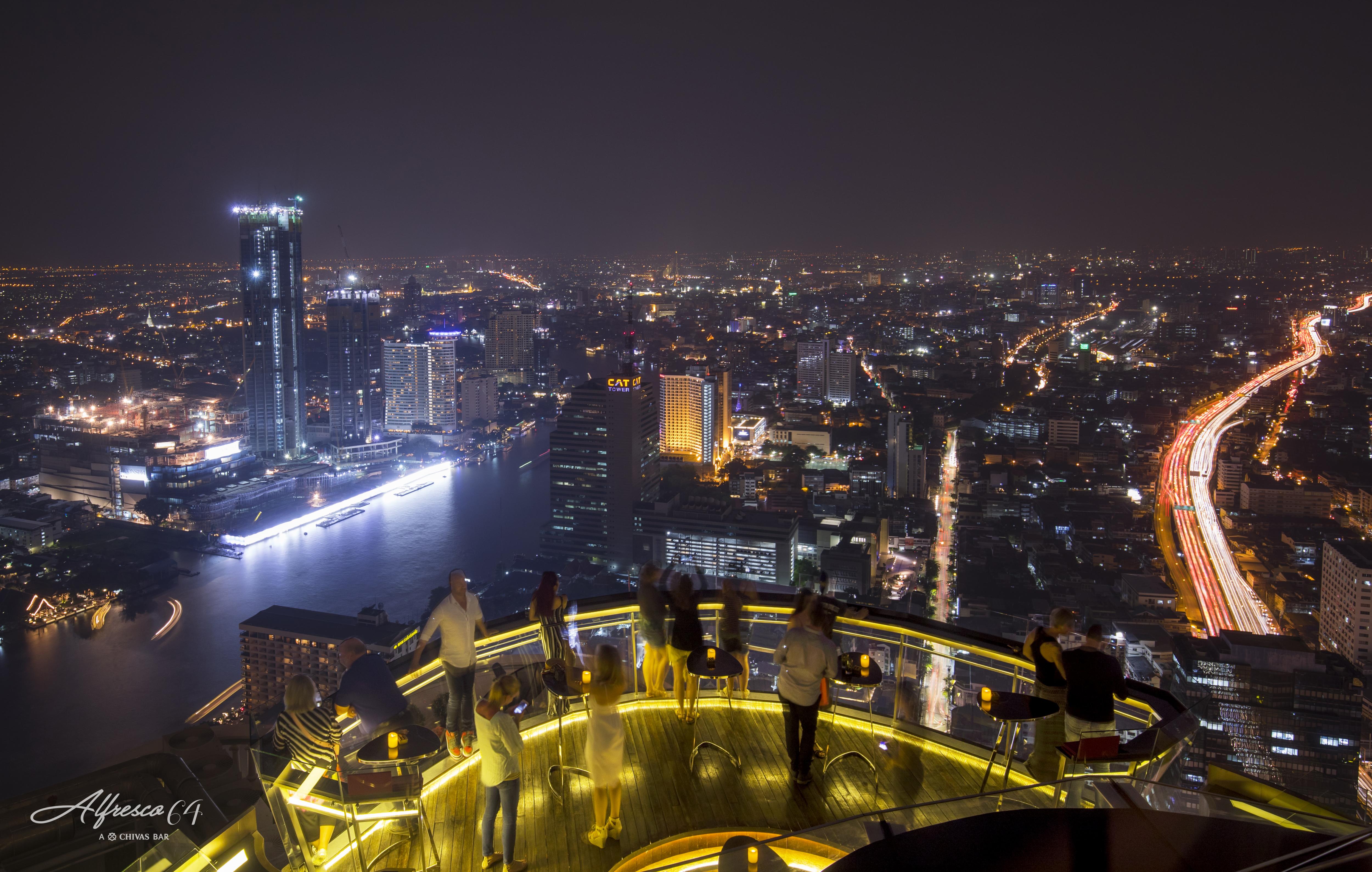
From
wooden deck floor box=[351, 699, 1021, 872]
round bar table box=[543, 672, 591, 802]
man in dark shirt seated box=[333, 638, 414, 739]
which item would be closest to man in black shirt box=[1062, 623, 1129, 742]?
wooden deck floor box=[351, 699, 1021, 872]

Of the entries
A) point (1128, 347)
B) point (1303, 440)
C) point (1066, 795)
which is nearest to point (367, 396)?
point (1128, 347)

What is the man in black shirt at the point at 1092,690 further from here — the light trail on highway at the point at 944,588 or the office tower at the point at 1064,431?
the office tower at the point at 1064,431

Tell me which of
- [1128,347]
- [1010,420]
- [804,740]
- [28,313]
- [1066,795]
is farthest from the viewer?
[1128,347]

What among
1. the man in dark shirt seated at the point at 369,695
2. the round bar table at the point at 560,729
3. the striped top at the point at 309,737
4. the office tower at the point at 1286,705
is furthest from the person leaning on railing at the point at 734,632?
the office tower at the point at 1286,705

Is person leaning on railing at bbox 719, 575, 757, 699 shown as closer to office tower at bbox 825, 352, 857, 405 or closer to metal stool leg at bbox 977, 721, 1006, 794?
metal stool leg at bbox 977, 721, 1006, 794

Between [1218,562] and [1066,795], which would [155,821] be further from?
[1218,562]

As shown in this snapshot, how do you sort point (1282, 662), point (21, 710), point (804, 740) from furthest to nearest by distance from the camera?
point (21, 710)
point (1282, 662)
point (804, 740)
